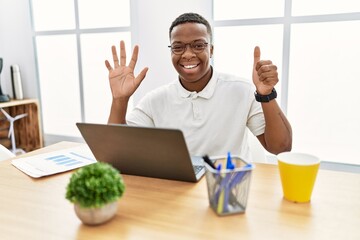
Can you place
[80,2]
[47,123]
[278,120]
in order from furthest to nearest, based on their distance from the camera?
[47,123] → [80,2] → [278,120]

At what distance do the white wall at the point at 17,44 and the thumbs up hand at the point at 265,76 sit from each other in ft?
9.70

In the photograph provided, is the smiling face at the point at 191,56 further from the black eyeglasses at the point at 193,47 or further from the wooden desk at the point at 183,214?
the wooden desk at the point at 183,214

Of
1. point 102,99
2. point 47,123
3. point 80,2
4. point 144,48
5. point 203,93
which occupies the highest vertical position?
point 80,2

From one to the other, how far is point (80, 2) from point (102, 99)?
95 centimetres

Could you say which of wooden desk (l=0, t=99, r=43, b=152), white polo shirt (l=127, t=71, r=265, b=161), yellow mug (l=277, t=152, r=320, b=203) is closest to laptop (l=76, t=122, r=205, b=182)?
yellow mug (l=277, t=152, r=320, b=203)

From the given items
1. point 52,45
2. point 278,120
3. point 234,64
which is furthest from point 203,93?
point 52,45

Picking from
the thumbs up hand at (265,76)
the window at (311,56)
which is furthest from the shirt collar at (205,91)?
the window at (311,56)

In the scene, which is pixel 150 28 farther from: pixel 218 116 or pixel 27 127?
pixel 27 127

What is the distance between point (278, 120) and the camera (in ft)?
4.21

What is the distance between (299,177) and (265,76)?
19.4 inches

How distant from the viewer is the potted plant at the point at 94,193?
2.35ft

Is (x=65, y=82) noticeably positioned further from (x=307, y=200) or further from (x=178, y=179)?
(x=307, y=200)

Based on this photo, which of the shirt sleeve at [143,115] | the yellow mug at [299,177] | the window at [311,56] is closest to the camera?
the yellow mug at [299,177]

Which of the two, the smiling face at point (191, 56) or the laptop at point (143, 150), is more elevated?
the smiling face at point (191, 56)
